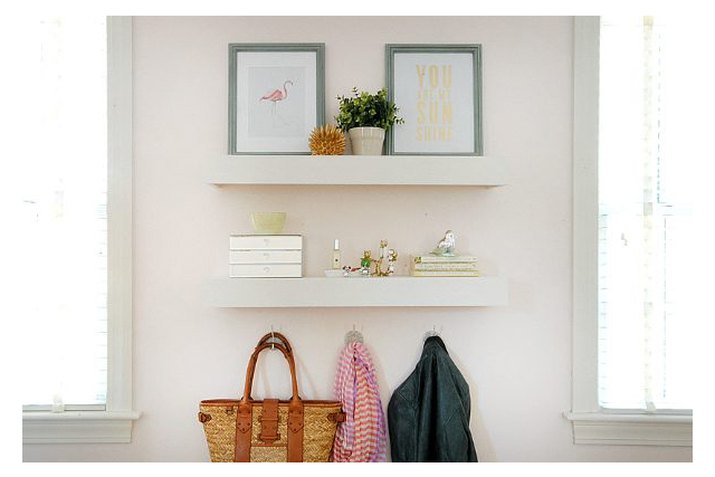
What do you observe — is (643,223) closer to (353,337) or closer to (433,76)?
(433,76)

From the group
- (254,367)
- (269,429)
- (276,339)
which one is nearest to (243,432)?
(269,429)

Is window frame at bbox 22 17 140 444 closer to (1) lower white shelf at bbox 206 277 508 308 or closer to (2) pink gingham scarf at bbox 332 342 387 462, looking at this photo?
(1) lower white shelf at bbox 206 277 508 308

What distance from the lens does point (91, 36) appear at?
2.22 m

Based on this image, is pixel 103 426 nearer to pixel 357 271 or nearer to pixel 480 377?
pixel 357 271

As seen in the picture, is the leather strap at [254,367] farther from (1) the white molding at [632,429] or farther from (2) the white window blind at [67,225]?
(1) the white molding at [632,429]

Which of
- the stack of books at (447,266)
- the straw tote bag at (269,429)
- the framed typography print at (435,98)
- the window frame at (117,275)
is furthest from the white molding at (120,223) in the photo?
the stack of books at (447,266)

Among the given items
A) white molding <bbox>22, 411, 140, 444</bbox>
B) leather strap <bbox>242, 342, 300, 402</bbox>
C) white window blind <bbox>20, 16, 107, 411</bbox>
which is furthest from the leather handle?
white window blind <bbox>20, 16, 107, 411</bbox>

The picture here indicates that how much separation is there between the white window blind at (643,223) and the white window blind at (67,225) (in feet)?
5.86

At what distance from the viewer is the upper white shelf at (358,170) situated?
6.67 ft

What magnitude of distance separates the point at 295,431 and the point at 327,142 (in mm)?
969

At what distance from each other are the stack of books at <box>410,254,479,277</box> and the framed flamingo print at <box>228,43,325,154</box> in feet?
1.84
